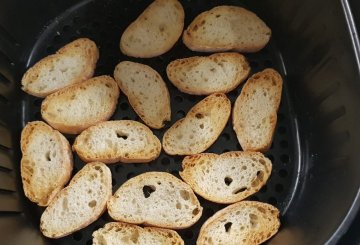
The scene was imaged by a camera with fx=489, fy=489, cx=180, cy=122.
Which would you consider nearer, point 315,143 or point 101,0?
point 315,143

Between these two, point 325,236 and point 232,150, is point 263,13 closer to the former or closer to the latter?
point 232,150

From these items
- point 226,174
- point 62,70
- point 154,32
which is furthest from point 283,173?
point 62,70

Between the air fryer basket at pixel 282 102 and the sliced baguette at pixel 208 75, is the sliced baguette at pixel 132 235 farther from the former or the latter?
the sliced baguette at pixel 208 75

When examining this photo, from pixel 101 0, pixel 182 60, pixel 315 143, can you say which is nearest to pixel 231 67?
pixel 182 60

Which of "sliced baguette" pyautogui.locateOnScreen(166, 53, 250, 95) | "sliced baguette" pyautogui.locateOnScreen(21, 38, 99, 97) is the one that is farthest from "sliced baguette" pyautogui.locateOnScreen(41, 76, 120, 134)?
"sliced baguette" pyautogui.locateOnScreen(166, 53, 250, 95)

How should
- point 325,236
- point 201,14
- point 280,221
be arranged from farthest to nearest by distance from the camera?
point 201,14 → point 280,221 → point 325,236

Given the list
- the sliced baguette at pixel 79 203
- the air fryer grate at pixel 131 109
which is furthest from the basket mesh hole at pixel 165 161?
the sliced baguette at pixel 79 203
